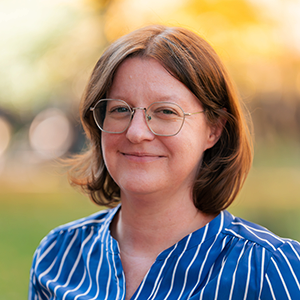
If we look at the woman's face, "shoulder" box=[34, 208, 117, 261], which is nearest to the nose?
the woman's face

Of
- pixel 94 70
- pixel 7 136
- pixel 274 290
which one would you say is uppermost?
pixel 94 70

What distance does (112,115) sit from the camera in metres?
1.61

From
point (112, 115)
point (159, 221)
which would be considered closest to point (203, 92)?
point (112, 115)

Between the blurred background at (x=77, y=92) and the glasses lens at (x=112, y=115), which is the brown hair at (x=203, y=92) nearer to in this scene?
the glasses lens at (x=112, y=115)

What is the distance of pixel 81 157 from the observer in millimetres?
2195

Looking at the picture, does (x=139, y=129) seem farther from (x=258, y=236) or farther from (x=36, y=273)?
(x=36, y=273)

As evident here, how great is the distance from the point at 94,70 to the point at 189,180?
0.72 m

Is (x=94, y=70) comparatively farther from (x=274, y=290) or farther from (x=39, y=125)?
(x=39, y=125)

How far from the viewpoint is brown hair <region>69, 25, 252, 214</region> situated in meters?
1.52

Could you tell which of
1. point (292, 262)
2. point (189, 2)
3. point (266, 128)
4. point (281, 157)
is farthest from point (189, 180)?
point (189, 2)

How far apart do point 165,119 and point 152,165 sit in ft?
0.69

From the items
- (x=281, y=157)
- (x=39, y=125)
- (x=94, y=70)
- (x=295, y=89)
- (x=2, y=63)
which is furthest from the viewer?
(x=39, y=125)

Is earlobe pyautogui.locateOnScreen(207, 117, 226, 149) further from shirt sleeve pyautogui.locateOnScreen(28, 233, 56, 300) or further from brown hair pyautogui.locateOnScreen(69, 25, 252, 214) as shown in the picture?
shirt sleeve pyautogui.locateOnScreen(28, 233, 56, 300)

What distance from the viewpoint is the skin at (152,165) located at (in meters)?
1.50
